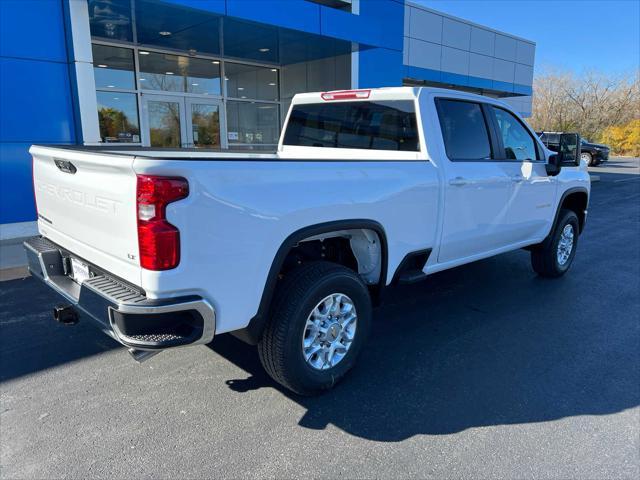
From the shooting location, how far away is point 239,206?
2.56m

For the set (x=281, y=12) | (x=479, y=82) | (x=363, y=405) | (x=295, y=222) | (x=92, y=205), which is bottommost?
(x=363, y=405)

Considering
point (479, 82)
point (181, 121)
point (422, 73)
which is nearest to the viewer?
point (181, 121)

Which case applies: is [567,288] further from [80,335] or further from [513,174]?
[80,335]

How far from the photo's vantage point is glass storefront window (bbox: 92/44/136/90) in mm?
10781

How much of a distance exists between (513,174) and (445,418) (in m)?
2.71

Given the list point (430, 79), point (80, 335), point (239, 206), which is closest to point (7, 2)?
point (80, 335)

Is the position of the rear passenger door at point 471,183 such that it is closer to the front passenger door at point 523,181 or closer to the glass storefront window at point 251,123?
the front passenger door at point 523,181

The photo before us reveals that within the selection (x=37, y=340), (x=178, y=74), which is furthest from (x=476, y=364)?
(x=178, y=74)

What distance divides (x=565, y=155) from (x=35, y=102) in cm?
764

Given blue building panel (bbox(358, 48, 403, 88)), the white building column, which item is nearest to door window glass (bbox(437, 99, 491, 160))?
the white building column

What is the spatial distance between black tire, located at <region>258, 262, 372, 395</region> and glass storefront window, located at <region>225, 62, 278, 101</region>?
36.9ft

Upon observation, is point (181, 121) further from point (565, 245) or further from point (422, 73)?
point (565, 245)

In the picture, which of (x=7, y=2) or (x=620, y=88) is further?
(x=620, y=88)

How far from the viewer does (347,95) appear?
4.50 metres
